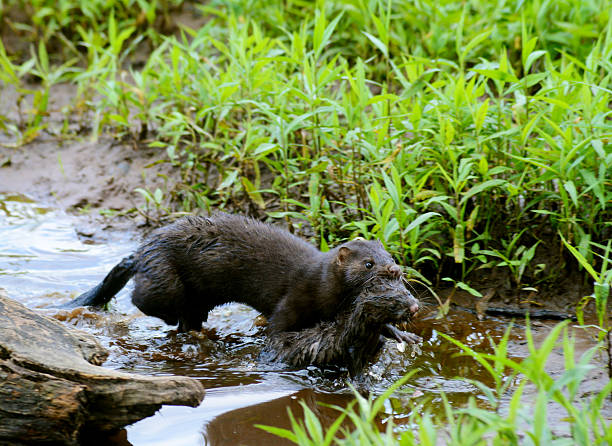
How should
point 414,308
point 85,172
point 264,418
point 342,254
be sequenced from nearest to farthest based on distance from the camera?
point 264,418 < point 414,308 < point 342,254 < point 85,172

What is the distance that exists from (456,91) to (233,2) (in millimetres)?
3936

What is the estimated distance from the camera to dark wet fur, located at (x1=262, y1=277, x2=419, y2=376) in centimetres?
427

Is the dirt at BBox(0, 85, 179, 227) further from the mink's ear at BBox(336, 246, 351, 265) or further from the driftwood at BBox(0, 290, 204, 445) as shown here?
the driftwood at BBox(0, 290, 204, 445)

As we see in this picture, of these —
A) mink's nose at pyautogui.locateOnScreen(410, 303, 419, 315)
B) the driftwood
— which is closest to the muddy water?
the driftwood

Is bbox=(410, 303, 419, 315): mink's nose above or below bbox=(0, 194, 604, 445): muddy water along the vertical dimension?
above

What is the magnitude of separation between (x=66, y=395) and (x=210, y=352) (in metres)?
1.56

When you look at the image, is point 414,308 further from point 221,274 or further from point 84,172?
point 84,172

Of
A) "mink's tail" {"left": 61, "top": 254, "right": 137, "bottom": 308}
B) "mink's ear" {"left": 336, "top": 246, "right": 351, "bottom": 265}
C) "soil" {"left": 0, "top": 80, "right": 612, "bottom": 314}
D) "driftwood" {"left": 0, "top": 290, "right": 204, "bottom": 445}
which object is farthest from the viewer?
"soil" {"left": 0, "top": 80, "right": 612, "bottom": 314}

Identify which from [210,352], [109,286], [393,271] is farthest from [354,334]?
[109,286]

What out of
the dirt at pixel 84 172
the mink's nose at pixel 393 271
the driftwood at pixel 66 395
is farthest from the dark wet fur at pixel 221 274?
the dirt at pixel 84 172

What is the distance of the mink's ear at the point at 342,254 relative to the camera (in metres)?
4.50

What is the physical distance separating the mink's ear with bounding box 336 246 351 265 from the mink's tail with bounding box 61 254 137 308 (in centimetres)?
152

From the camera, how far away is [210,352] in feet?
16.0

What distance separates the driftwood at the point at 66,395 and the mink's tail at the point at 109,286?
1.71 m
